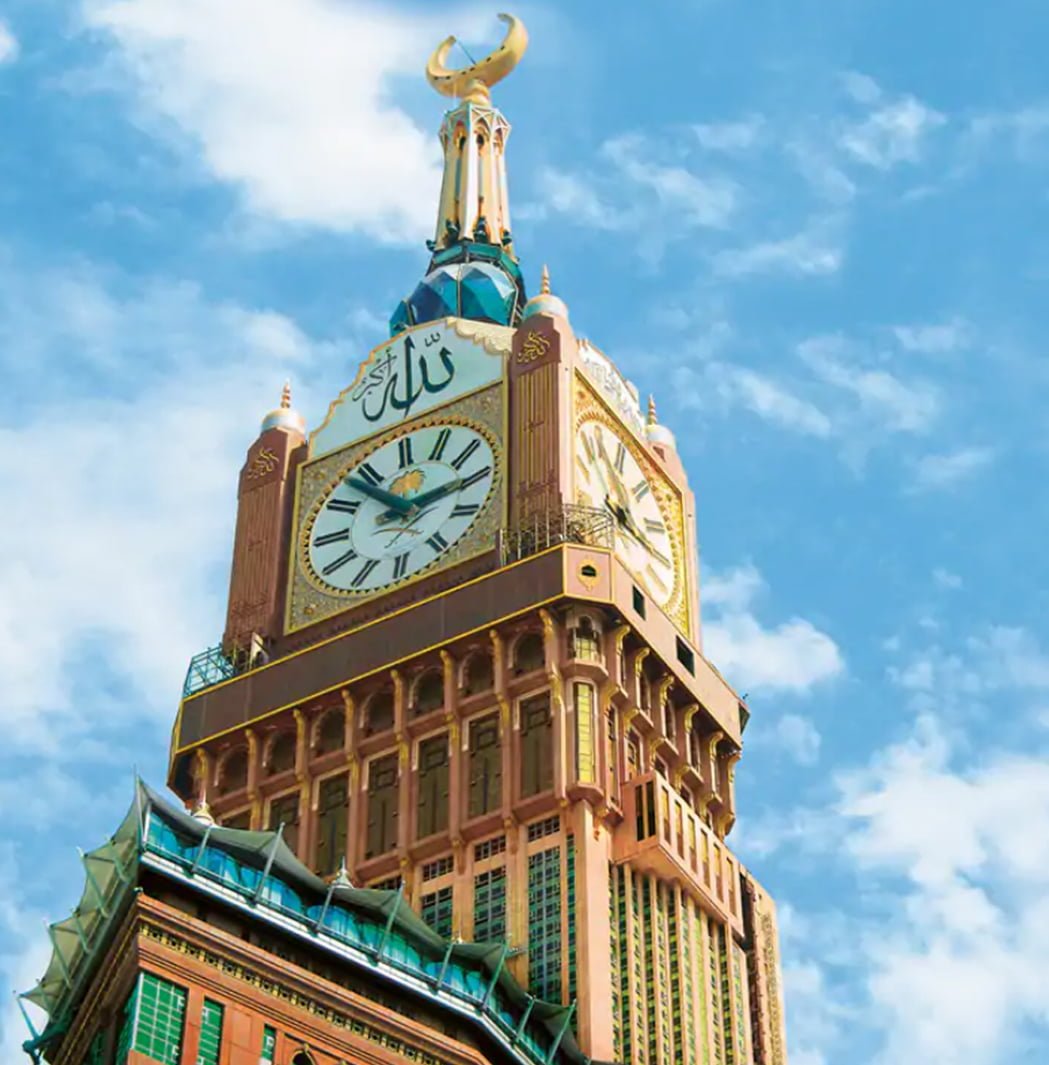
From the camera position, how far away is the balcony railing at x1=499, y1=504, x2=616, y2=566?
9838 cm

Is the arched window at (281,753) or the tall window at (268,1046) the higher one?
the arched window at (281,753)

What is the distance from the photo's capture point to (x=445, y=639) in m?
97.1

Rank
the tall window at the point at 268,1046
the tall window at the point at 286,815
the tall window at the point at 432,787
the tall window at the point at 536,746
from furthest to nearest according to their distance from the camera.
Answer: the tall window at the point at 286,815, the tall window at the point at 432,787, the tall window at the point at 536,746, the tall window at the point at 268,1046

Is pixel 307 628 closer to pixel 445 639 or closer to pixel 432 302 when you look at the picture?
pixel 445 639

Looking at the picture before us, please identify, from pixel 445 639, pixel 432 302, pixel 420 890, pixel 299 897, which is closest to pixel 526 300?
pixel 432 302

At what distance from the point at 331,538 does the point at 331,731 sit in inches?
342

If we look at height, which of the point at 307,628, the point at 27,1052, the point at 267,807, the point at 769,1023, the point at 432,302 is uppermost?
the point at 432,302

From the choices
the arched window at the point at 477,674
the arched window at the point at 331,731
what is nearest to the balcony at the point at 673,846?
the arched window at the point at 477,674

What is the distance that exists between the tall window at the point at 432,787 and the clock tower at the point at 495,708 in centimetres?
9

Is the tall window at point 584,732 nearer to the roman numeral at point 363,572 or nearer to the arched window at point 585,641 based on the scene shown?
the arched window at point 585,641

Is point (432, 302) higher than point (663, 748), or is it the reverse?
point (432, 302)

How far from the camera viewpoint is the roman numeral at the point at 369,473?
10556 centimetres

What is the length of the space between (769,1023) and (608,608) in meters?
14.8

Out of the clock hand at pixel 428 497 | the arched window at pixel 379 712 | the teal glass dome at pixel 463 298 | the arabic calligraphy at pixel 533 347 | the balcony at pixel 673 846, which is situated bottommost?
the balcony at pixel 673 846
